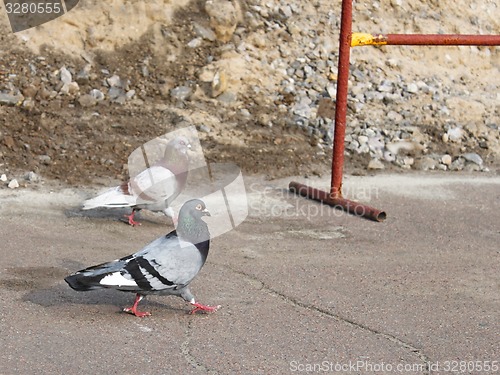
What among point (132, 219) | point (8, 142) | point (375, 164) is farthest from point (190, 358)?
point (375, 164)

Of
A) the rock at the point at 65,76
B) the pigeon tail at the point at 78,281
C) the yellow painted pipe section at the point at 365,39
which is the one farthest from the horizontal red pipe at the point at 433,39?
the pigeon tail at the point at 78,281

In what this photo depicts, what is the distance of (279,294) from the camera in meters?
5.82

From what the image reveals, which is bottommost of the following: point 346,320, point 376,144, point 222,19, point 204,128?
point 346,320

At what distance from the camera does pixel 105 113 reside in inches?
373

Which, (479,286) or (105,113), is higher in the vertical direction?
(105,113)

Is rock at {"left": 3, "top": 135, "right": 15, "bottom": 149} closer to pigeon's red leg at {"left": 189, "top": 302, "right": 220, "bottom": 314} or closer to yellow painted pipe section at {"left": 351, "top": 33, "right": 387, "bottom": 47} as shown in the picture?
yellow painted pipe section at {"left": 351, "top": 33, "right": 387, "bottom": 47}

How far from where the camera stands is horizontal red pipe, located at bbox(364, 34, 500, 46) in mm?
7941

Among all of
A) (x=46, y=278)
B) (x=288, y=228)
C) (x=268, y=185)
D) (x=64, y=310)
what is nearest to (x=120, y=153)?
(x=268, y=185)

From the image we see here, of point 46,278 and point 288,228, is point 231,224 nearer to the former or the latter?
point 288,228

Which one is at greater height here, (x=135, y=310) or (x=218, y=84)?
(x=218, y=84)

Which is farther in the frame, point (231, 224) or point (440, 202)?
point (440, 202)

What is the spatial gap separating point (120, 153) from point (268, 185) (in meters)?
1.58

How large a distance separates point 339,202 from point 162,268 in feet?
10.8

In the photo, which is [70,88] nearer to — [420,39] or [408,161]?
[408,161]
